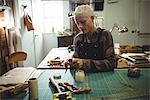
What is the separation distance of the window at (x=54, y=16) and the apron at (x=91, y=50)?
2.93 metres

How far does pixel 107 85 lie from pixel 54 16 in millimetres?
3705

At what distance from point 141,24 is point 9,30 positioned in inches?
99.1

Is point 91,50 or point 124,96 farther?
point 91,50

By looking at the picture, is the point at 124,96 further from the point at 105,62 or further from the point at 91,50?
the point at 91,50

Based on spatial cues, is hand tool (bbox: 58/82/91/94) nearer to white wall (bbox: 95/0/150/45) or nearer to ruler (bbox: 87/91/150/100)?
ruler (bbox: 87/91/150/100)

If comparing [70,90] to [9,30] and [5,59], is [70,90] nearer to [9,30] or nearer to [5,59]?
[5,59]

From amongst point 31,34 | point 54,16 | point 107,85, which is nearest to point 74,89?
point 107,85

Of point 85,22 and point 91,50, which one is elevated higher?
point 85,22

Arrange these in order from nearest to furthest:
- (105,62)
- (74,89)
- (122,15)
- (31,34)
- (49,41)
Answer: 1. (74,89)
2. (105,62)
3. (31,34)
4. (122,15)
5. (49,41)

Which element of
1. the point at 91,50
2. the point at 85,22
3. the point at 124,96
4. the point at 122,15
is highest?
the point at 122,15

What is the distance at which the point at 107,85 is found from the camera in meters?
1.26

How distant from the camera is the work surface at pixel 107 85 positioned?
1081 millimetres

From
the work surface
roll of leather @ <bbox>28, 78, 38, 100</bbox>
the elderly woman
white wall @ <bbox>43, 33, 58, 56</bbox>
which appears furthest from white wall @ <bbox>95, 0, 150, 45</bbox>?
roll of leather @ <bbox>28, 78, 38, 100</bbox>

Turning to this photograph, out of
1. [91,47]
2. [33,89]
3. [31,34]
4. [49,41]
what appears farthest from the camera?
[49,41]
